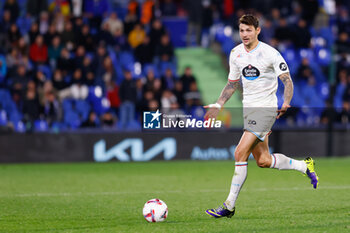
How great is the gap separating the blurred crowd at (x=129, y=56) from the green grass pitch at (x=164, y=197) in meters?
1.55

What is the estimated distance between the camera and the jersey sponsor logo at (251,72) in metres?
7.43

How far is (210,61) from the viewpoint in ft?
66.9

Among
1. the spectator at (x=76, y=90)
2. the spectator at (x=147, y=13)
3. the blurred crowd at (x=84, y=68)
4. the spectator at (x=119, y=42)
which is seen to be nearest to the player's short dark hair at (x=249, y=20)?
the blurred crowd at (x=84, y=68)

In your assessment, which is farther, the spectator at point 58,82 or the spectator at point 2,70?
the spectator at point 58,82

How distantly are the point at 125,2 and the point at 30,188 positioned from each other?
38.1 feet

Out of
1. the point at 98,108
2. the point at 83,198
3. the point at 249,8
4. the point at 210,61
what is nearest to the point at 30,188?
the point at 83,198

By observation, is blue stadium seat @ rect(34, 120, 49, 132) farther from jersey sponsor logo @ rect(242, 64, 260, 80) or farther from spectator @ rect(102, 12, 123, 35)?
jersey sponsor logo @ rect(242, 64, 260, 80)

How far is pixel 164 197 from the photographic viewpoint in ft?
30.7

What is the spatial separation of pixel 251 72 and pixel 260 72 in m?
0.10

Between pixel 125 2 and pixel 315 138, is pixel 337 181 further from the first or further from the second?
pixel 125 2

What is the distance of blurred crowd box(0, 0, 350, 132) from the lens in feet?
51.1

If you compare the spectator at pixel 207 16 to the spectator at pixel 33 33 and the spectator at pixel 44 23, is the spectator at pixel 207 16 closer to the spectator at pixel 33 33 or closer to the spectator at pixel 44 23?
the spectator at pixel 44 23

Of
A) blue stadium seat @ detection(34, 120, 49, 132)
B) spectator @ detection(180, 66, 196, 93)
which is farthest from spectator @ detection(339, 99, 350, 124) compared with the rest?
blue stadium seat @ detection(34, 120, 49, 132)

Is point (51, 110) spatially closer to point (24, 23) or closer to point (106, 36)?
point (106, 36)
